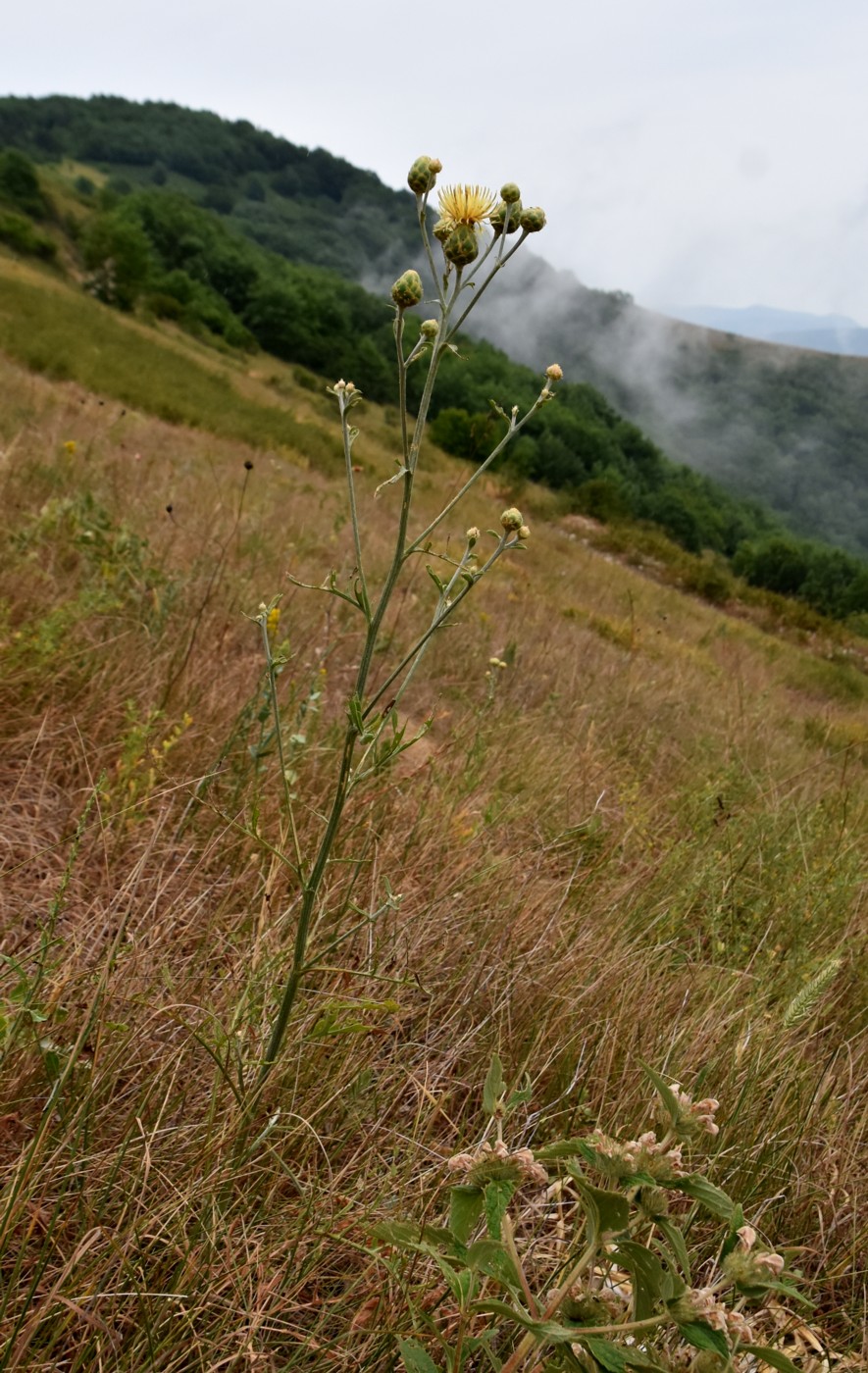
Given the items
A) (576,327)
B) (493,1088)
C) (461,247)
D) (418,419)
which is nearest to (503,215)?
(461,247)

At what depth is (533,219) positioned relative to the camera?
1090 mm

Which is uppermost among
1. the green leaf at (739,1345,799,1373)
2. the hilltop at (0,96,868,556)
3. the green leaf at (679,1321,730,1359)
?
the hilltop at (0,96,868,556)

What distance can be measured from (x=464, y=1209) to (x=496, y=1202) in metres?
0.05

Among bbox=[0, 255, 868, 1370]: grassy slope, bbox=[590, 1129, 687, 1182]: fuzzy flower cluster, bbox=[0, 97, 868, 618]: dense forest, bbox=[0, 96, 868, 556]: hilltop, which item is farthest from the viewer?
bbox=[0, 96, 868, 556]: hilltop

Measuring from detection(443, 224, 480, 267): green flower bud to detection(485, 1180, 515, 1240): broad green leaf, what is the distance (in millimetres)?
1052

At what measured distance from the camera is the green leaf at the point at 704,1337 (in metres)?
0.64

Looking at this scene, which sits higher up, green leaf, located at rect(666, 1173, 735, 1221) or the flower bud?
the flower bud

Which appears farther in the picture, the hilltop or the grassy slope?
the hilltop

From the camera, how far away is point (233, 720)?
219 cm

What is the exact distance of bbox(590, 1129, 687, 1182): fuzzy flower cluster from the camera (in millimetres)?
717

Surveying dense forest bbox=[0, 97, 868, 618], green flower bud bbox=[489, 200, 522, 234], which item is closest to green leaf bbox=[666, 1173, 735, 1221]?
green flower bud bbox=[489, 200, 522, 234]

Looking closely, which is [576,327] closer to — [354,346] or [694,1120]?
[354,346]

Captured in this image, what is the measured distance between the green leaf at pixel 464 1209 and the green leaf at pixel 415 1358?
0.10 meters

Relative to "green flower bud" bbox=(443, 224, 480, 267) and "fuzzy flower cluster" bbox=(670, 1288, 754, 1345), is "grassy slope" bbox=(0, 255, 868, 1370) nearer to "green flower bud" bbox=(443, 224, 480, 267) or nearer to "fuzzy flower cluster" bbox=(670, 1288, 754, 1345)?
"fuzzy flower cluster" bbox=(670, 1288, 754, 1345)
